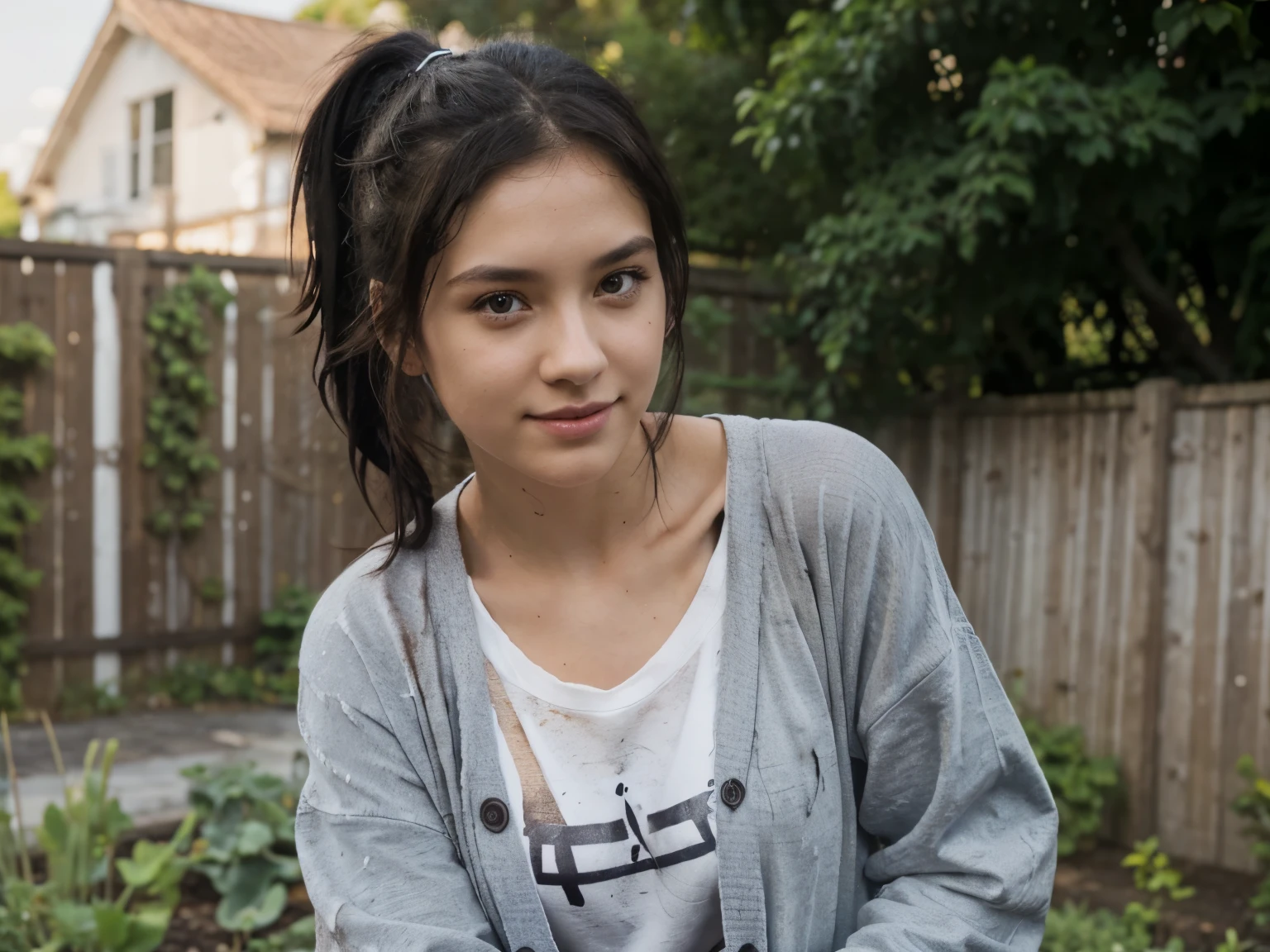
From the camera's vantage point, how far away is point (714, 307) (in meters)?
6.01

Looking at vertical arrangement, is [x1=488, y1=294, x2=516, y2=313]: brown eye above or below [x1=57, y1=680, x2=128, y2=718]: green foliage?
above

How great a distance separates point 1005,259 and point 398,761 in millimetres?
3606

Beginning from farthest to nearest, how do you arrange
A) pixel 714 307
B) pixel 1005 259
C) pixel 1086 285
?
pixel 714 307 → pixel 1086 285 → pixel 1005 259

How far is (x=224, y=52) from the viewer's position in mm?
19016

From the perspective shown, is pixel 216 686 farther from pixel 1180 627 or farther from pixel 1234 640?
pixel 1234 640

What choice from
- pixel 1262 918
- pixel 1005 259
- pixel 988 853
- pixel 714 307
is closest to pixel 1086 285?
pixel 1005 259

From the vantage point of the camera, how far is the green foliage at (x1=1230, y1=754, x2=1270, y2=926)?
132 inches

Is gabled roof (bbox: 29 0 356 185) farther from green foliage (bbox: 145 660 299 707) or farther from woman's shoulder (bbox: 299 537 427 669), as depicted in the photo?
woman's shoulder (bbox: 299 537 427 669)

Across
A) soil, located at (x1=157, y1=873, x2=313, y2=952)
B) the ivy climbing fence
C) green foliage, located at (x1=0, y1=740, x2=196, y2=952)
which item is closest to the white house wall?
the ivy climbing fence

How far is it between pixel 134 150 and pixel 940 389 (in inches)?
717

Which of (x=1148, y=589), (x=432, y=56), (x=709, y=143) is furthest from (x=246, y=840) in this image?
(x=709, y=143)

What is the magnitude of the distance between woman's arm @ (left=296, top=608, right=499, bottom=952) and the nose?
463 mm

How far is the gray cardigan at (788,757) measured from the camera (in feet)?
4.90

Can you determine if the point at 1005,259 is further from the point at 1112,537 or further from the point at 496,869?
the point at 496,869
